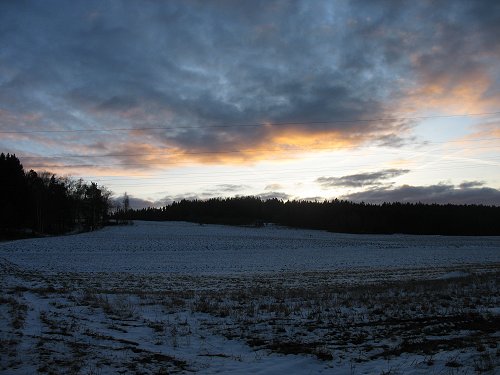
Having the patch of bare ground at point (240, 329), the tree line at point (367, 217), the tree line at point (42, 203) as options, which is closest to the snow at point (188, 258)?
the tree line at point (42, 203)

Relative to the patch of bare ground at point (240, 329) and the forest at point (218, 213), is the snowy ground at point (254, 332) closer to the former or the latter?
the patch of bare ground at point (240, 329)

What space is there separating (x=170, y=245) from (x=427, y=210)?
10377cm

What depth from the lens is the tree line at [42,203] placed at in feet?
217

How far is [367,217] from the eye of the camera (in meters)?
133

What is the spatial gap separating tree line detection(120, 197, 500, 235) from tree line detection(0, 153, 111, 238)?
34821 mm

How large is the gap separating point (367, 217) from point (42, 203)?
98.4 meters

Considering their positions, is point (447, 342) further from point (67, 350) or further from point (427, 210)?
point (427, 210)

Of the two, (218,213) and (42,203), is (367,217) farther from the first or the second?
(42,203)

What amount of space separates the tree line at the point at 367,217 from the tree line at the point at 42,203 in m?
34.8

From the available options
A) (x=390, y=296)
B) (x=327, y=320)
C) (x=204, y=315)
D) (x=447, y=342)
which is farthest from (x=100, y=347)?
(x=390, y=296)

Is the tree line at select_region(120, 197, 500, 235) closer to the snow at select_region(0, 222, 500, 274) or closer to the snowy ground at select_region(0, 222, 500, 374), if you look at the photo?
the snow at select_region(0, 222, 500, 274)

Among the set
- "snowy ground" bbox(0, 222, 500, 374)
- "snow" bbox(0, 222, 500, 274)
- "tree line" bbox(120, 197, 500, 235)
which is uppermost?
"tree line" bbox(120, 197, 500, 235)

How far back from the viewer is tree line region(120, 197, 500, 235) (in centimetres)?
12812

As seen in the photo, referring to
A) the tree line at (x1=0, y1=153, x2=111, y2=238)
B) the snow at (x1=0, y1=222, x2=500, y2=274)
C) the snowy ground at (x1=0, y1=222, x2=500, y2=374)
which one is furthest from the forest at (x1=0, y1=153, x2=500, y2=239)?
the snowy ground at (x1=0, y1=222, x2=500, y2=374)
